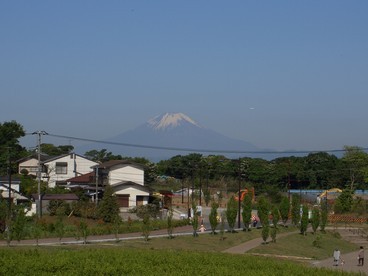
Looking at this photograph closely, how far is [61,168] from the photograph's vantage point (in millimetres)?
66938

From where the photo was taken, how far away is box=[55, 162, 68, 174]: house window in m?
66.6

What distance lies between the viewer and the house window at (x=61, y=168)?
66.6 metres

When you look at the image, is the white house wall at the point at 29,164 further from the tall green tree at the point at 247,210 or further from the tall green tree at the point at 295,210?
the tall green tree at the point at 247,210

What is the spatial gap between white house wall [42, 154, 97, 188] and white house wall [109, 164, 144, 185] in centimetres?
819

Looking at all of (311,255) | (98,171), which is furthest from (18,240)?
(98,171)

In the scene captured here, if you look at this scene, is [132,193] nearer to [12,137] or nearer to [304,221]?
[304,221]

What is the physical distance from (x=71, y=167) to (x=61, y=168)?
1.04 meters

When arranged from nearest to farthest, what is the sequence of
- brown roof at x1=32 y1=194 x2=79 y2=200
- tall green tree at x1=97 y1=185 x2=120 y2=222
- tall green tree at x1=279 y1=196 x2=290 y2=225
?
tall green tree at x1=97 y1=185 x2=120 y2=222 < tall green tree at x1=279 y1=196 x2=290 y2=225 < brown roof at x1=32 y1=194 x2=79 y2=200

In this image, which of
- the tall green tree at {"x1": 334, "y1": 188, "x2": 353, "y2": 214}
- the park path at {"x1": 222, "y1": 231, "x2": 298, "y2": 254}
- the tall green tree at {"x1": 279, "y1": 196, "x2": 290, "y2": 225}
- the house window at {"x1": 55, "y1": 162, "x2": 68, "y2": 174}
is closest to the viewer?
the park path at {"x1": 222, "y1": 231, "x2": 298, "y2": 254}

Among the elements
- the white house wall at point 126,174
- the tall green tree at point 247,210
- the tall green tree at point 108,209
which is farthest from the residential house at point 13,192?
the tall green tree at point 247,210

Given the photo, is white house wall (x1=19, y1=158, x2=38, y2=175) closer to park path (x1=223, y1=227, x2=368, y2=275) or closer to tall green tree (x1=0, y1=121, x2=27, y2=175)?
tall green tree (x1=0, y1=121, x2=27, y2=175)

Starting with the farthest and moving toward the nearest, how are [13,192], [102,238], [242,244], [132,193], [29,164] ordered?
[29,164]
[132,193]
[13,192]
[242,244]
[102,238]

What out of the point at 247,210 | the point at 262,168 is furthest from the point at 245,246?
the point at 262,168

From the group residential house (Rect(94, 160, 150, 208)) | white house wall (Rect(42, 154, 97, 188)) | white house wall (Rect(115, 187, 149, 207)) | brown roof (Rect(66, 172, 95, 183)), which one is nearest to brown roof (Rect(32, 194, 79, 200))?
residential house (Rect(94, 160, 150, 208))
